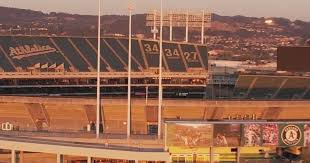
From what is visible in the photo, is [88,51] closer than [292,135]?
No

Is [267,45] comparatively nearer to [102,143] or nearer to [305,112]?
[305,112]

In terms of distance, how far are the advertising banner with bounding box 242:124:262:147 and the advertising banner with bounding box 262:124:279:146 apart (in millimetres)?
166

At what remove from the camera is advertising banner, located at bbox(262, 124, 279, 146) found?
82.2ft

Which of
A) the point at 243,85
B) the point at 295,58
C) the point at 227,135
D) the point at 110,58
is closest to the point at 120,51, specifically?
the point at 110,58

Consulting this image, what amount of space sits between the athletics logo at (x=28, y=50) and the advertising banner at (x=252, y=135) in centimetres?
3796

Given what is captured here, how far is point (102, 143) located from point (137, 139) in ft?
4.66

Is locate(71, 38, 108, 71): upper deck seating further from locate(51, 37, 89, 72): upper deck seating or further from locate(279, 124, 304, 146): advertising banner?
locate(279, 124, 304, 146): advertising banner

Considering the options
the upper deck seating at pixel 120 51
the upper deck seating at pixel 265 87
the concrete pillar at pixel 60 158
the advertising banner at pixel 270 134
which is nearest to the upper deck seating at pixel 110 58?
the upper deck seating at pixel 120 51

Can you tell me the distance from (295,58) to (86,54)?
19.2m

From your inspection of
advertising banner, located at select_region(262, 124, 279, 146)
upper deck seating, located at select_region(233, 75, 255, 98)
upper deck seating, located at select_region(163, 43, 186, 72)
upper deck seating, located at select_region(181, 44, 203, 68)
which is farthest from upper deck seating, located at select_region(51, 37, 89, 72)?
advertising banner, located at select_region(262, 124, 279, 146)

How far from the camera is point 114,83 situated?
59750 mm

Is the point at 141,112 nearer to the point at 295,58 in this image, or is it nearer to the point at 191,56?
the point at 295,58

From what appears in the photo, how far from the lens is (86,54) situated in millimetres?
62719

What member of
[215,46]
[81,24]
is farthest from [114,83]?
[81,24]
